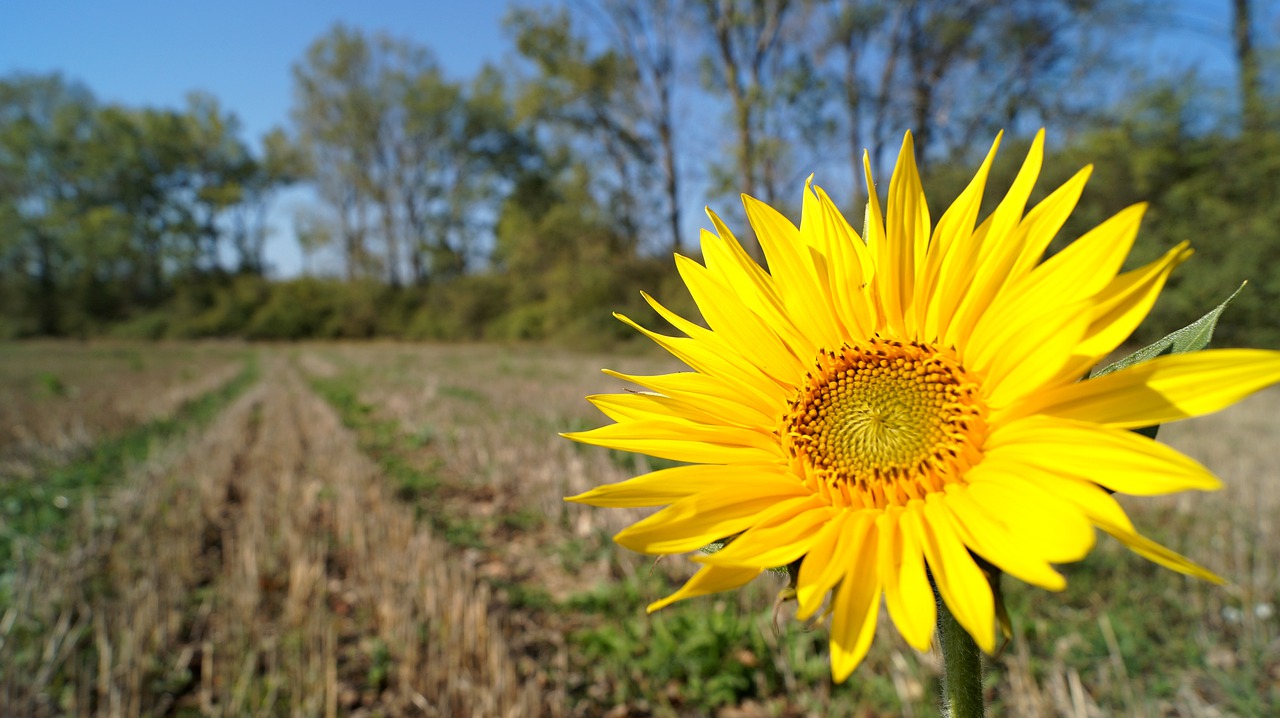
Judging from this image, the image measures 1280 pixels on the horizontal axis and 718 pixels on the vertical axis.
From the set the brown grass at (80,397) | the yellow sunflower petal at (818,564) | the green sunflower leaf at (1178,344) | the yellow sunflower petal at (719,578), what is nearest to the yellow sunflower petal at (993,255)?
the green sunflower leaf at (1178,344)

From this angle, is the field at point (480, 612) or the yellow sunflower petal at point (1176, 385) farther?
the field at point (480, 612)

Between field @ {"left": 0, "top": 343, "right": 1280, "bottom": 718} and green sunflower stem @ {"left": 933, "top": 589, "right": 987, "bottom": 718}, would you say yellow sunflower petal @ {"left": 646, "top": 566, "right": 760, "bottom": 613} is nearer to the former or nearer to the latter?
green sunflower stem @ {"left": 933, "top": 589, "right": 987, "bottom": 718}

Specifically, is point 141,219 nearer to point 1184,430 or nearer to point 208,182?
point 208,182

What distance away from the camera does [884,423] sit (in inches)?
28.1

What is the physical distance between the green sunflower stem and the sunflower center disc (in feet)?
0.43

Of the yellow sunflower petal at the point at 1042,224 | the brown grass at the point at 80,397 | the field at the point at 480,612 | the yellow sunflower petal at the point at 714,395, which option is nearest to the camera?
the yellow sunflower petal at the point at 1042,224

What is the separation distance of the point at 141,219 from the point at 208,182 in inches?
173

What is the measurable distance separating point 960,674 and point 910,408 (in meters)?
0.27

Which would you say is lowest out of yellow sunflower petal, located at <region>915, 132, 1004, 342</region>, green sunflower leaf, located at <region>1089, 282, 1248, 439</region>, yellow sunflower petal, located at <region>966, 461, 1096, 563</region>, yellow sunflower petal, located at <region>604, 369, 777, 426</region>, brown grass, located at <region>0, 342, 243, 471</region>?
brown grass, located at <region>0, 342, 243, 471</region>

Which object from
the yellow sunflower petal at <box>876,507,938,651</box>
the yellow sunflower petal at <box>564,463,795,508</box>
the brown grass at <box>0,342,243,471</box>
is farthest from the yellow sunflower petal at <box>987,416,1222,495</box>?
the brown grass at <box>0,342,243,471</box>

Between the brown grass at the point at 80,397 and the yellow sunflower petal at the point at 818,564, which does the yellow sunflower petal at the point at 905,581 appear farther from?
the brown grass at the point at 80,397

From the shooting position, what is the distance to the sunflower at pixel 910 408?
0.50m

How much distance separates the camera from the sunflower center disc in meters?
0.65

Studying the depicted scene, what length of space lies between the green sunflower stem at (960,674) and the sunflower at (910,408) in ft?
0.13
